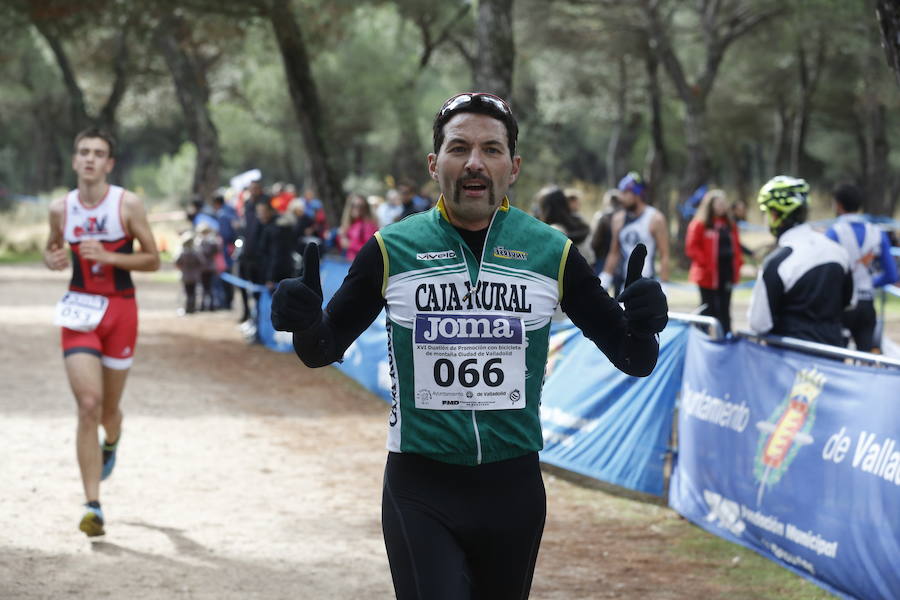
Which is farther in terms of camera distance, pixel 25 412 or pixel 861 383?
pixel 25 412

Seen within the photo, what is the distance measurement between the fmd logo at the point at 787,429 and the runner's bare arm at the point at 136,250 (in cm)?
349

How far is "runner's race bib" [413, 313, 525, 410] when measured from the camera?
3.27 metres

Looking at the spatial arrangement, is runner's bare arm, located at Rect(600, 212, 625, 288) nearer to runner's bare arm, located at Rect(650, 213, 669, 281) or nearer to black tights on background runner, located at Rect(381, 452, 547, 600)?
runner's bare arm, located at Rect(650, 213, 669, 281)

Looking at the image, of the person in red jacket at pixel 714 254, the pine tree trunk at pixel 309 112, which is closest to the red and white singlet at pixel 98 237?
the person in red jacket at pixel 714 254

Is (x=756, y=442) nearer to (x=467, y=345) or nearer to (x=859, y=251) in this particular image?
(x=859, y=251)

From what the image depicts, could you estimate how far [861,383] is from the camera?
18.8 feet

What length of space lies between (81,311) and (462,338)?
395 cm

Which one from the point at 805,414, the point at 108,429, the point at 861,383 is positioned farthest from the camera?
the point at 108,429

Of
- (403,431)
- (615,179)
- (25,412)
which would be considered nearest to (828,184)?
(615,179)

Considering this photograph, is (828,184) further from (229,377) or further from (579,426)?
(579,426)

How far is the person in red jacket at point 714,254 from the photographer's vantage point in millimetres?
12492

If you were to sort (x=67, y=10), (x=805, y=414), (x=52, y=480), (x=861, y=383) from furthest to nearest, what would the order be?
1. (x=67, y=10)
2. (x=52, y=480)
3. (x=805, y=414)
4. (x=861, y=383)

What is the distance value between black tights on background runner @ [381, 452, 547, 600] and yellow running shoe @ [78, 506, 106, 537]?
364 cm

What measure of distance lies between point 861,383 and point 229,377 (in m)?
9.26
